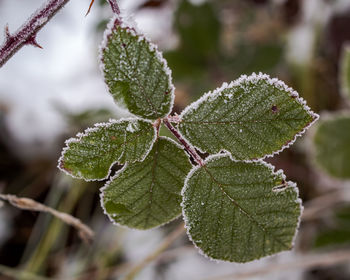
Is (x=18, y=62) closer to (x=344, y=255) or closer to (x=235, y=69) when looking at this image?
(x=235, y=69)

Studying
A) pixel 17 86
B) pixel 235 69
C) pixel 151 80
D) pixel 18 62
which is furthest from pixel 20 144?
pixel 151 80

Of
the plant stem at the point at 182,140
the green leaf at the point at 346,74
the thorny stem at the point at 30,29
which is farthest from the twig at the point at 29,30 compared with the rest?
the green leaf at the point at 346,74

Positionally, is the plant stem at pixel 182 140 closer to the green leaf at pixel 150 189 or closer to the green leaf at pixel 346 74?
the green leaf at pixel 150 189

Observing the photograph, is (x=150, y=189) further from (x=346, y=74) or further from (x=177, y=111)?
(x=177, y=111)

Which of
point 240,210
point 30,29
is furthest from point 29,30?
point 240,210

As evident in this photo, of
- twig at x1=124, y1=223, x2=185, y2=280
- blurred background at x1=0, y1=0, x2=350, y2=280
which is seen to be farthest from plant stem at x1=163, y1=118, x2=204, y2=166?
blurred background at x1=0, y1=0, x2=350, y2=280
